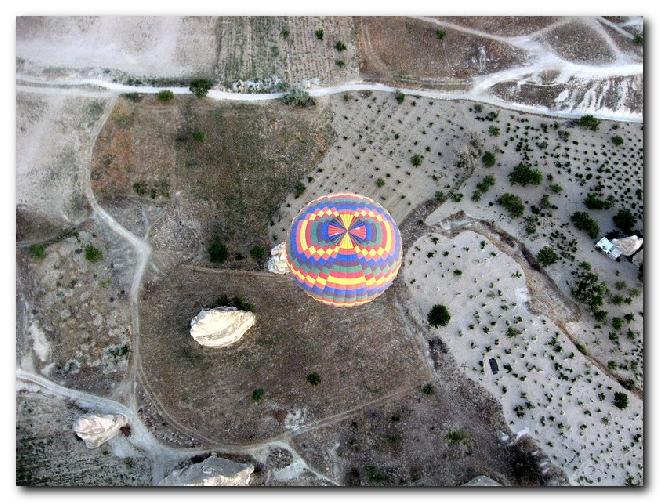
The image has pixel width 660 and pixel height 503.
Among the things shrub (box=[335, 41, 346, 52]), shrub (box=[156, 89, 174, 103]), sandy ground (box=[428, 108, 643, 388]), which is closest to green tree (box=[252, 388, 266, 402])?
sandy ground (box=[428, 108, 643, 388])

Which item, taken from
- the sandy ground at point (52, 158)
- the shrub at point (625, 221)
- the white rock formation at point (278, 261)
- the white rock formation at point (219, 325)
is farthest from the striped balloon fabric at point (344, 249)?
the sandy ground at point (52, 158)

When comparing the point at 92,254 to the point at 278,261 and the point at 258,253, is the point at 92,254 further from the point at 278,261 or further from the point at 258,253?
the point at 278,261

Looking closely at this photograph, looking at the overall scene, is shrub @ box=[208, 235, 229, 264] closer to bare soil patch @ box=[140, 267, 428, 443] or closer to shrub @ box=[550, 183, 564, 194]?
bare soil patch @ box=[140, 267, 428, 443]

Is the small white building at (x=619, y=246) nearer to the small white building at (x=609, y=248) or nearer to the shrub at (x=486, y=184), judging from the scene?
the small white building at (x=609, y=248)

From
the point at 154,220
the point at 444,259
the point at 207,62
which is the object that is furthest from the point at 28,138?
the point at 444,259

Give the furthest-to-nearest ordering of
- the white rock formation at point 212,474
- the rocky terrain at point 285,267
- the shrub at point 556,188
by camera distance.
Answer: the shrub at point 556,188, the rocky terrain at point 285,267, the white rock formation at point 212,474

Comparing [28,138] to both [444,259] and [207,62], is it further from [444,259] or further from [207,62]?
[444,259]
